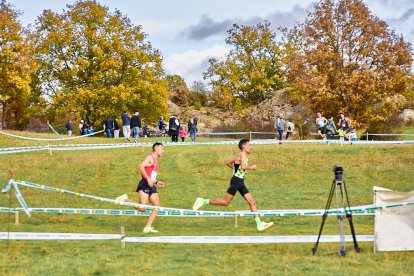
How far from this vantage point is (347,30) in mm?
40031

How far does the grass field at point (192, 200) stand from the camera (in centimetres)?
899

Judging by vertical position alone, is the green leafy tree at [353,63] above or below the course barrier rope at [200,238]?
above

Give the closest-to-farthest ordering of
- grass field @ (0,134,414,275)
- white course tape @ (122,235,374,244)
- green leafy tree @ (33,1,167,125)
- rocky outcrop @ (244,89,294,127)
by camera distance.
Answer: grass field @ (0,134,414,275), white course tape @ (122,235,374,244), green leafy tree @ (33,1,167,125), rocky outcrop @ (244,89,294,127)

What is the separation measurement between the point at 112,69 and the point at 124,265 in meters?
43.7

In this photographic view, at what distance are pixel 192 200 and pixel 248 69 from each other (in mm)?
51941

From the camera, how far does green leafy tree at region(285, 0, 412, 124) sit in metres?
39.3

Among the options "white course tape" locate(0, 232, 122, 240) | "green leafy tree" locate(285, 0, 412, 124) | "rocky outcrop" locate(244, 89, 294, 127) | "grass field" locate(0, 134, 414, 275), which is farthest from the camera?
"rocky outcrop" locate(244, 89, 294, 127)

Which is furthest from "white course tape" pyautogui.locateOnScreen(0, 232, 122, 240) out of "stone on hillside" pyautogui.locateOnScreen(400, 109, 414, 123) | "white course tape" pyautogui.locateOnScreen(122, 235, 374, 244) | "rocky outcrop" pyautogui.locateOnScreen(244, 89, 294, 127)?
"stone on hillside" pyautogui.locateOnScreen(400, 109, 414, 123)

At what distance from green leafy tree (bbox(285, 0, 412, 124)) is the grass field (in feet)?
37.9

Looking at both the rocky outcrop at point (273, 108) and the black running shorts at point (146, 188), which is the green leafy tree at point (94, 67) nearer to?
the rocky outcrop at point (273, 108)

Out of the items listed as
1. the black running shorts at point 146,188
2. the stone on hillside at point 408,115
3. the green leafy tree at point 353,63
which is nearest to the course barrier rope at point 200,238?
the black running shorts at point 146,188

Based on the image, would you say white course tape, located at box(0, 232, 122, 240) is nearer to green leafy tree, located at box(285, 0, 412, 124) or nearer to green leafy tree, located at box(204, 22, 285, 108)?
green leafy tree, located at box(285, 0, 412, 124)

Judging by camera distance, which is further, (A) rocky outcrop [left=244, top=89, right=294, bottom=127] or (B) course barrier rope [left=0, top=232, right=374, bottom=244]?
(A) rocky outcrop [left=244, top=89, right=294, bottom=127]

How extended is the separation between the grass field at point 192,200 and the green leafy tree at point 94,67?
1628cm
